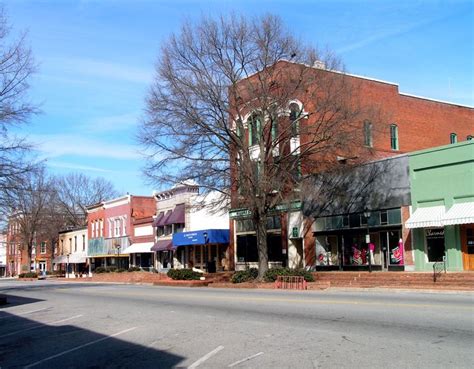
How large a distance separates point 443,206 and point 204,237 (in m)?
23.2

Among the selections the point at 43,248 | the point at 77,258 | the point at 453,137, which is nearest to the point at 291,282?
the point at 453,137

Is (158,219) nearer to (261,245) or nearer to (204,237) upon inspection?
(204,237)

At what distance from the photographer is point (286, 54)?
1245 inches

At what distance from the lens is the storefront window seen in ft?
98.2

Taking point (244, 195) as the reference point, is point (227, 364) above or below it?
below

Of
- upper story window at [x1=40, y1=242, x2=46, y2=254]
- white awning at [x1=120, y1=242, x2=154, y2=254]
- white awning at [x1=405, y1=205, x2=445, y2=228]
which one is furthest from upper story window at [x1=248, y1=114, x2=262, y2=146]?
upper story window at [x1=40, y1=242, x2=46, y2=254]

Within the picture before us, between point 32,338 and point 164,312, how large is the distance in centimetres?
471

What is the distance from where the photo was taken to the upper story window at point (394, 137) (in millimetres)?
44375

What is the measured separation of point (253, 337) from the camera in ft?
37.3

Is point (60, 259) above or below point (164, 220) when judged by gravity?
below

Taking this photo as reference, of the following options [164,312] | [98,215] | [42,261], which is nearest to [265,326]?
[164,312]

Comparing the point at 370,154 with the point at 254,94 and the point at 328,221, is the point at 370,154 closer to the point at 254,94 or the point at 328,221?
the point at 328,221

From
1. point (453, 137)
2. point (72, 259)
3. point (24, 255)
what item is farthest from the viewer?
point (24, 255)

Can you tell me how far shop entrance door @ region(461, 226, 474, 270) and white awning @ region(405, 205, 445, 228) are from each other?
4.46 feet
